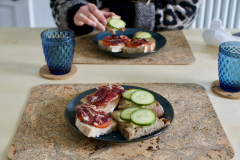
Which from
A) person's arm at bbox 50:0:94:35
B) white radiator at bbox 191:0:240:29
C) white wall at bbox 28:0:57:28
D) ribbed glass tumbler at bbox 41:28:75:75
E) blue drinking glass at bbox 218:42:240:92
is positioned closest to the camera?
blue drinking glass at bbox 218:42:240:92

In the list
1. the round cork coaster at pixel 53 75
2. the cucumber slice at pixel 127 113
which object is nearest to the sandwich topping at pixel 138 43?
the round cork coaster at pixel 53 75

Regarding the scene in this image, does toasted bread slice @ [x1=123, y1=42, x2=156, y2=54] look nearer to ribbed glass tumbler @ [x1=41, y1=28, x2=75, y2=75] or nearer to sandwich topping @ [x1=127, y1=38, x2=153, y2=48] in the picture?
sandwich topping @ [x1=127, y1=38, x2=153, y2=48]

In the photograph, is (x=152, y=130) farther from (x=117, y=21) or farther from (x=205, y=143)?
(x=117, y=21)

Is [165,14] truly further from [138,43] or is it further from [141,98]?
[141,98]

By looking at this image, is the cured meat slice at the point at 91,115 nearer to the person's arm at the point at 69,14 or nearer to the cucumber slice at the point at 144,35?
the cucumber slice at the point at 144,35

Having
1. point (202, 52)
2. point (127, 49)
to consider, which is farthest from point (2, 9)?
point (202, 52)


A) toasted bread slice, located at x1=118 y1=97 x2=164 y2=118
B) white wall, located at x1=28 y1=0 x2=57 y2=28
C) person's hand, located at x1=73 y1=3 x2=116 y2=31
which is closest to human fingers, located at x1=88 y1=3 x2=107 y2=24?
person's hand, located at x1=73 y1=3 x2=116 y2=31
